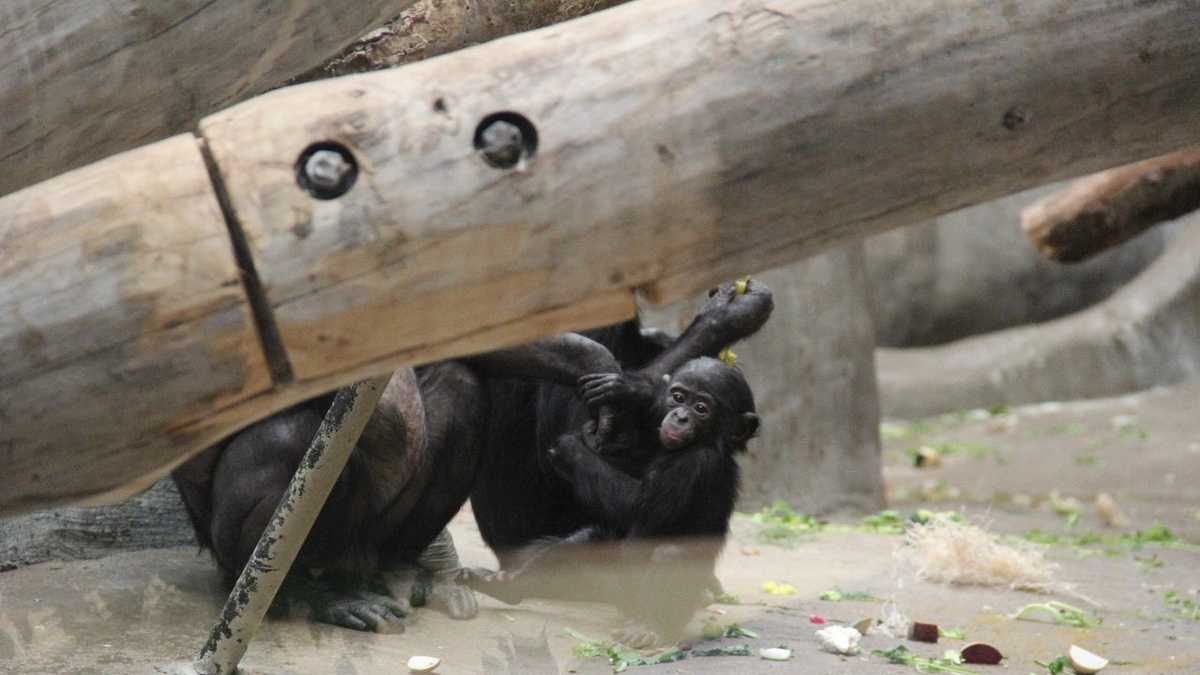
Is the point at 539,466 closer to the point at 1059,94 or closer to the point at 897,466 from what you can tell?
the point at 1059,94

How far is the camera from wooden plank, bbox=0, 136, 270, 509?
5.66ft

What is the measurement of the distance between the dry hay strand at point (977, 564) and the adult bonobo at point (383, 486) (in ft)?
5.22

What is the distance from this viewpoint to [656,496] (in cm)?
393

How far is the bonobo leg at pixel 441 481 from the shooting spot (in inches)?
158

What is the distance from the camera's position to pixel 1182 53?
74.0 inches

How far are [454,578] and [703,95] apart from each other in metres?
2.67

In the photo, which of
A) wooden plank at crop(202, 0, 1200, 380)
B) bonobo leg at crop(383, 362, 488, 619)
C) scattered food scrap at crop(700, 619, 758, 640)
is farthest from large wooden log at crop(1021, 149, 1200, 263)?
wooden plank at crop(202, 0, 1200, 380)

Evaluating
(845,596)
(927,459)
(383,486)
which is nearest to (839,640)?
(845,596)

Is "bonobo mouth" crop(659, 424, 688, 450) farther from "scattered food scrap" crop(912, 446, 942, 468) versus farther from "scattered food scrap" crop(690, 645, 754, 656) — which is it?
"scattered food scrap" crop(912, 446, 942, 468)

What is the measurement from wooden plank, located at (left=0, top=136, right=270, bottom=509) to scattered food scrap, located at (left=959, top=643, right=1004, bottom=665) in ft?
8.39

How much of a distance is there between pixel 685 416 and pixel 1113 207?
3.17m

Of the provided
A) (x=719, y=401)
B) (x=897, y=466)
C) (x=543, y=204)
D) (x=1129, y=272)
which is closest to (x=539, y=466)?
(x=719, y=401)

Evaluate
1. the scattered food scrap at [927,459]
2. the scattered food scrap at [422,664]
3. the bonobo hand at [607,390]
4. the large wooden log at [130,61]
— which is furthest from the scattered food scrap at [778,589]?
the scattered food scrap at [927,459]

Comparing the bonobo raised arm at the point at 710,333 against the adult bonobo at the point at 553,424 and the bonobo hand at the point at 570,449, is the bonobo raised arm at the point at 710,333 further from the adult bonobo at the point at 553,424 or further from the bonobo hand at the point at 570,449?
the bonobo hand at the point at 570,449
